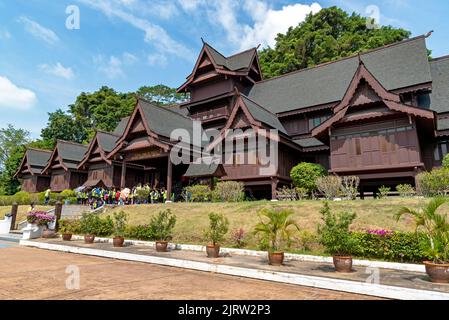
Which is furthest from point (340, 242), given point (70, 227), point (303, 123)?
point (303, 123)

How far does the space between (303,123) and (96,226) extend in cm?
1717

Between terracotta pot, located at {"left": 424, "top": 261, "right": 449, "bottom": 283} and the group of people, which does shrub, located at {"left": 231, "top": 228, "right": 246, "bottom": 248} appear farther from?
the group of people

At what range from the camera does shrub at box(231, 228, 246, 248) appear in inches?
504

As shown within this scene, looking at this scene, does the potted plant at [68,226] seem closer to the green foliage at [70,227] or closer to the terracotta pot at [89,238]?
the green foliage at [70,227]

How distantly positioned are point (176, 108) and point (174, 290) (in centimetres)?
3429

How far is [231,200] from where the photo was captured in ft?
59.9

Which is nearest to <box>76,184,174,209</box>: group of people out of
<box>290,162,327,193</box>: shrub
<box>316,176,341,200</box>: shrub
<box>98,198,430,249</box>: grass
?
<box>98,198,430,249</box>: grass

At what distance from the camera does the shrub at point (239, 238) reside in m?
12.8

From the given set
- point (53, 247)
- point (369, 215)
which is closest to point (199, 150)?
point (53, 247)

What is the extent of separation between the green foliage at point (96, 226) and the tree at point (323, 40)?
34322 millimetres

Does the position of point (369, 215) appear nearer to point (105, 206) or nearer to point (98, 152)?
point (105, 206)

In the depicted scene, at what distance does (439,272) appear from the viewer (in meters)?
6.88

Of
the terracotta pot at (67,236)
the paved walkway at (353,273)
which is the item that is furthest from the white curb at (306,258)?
the terracotta pot at (67,236)
